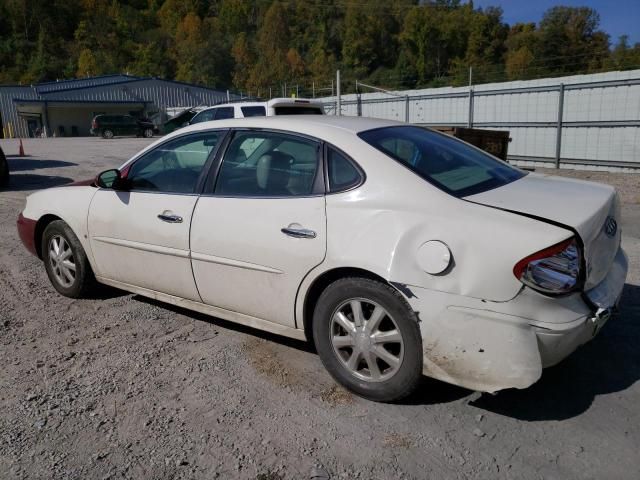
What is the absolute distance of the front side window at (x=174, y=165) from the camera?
3865mm

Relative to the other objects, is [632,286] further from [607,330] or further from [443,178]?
[443,178]

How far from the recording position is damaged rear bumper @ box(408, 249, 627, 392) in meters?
2.56

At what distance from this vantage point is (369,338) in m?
3.00

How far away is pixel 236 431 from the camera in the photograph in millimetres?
2846

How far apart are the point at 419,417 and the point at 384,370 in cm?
30

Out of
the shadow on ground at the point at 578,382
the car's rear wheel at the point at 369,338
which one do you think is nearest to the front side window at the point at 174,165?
the car's rear wheel at the point at 369,338

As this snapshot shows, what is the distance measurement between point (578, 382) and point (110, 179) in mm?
3538

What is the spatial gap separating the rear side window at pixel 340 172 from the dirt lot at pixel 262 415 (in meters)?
1.18

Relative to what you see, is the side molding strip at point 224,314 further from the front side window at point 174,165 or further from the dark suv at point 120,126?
the dark suv at point 120,126

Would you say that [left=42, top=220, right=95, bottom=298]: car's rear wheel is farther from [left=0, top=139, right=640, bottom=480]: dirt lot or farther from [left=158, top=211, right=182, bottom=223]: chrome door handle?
[left=158, top=211, right=182, bottom=223]: chrome door handle

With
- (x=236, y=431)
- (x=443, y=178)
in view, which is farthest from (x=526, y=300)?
(x=236, y=431)

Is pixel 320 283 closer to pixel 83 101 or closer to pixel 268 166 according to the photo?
pixel 268 166

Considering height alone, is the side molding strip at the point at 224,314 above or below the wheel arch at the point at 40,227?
below

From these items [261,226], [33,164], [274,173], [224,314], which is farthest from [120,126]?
[261,226]
